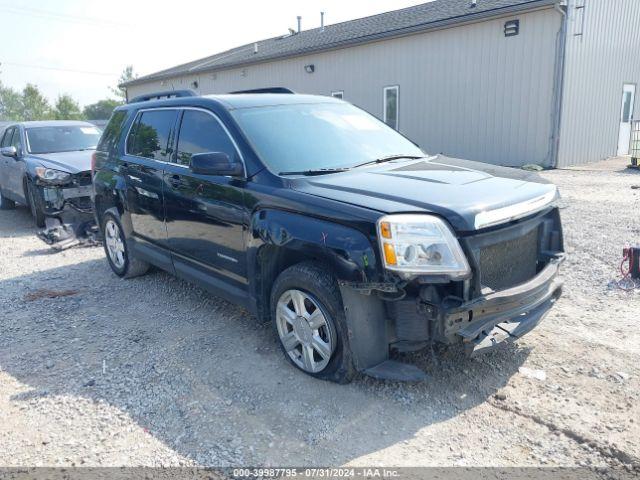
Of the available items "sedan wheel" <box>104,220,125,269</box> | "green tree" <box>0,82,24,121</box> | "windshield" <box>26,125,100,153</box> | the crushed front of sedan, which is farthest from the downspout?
"green tree" <box>0,82,24,121</box>

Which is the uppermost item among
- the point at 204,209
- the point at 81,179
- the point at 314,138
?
the point at 314,138

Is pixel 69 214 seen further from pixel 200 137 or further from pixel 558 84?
pixel 558 84

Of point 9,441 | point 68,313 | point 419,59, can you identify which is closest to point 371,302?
point 9,441

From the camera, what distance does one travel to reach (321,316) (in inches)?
128

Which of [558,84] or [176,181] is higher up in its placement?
[558,84]

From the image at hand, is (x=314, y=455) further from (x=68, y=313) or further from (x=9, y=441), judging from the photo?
(x=68, y=313)

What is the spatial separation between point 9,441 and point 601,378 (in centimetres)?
362

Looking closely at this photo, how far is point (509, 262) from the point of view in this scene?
3299mm

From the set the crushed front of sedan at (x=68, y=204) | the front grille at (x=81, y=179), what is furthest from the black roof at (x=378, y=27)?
the crushed front of sedan at (x=68, y=204)

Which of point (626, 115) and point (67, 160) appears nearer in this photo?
point (67, 160)

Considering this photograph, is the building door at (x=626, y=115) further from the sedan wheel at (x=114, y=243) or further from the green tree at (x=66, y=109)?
the green tree at (x=66, y=109)

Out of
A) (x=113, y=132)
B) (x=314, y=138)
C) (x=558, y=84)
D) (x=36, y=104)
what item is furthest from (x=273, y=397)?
(x=36, y=104)

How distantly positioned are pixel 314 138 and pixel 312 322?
1472 mm

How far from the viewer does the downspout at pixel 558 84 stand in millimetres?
12438
